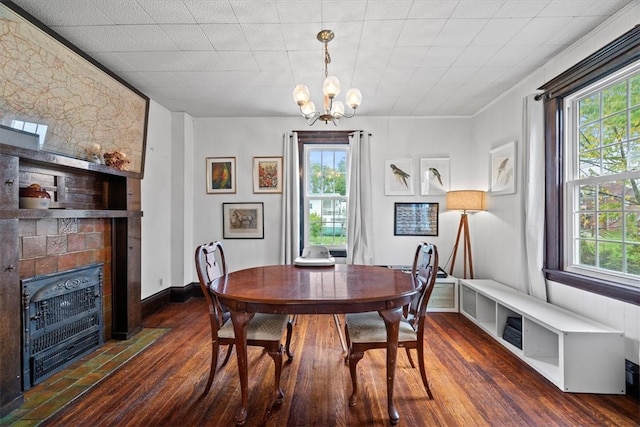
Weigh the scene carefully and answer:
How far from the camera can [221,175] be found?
13.9 feet

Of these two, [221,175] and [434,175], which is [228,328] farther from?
[434,175]

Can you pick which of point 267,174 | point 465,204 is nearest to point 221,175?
point 267,174

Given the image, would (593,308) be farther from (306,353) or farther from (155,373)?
(155,373)

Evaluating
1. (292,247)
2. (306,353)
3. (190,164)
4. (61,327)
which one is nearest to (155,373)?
(61,327)

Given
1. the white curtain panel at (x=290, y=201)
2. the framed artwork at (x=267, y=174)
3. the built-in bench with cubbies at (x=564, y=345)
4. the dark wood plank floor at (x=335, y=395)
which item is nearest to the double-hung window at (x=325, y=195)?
the white curtain panel at (x=290, y=201)

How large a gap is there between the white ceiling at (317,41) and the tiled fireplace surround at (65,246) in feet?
4.95

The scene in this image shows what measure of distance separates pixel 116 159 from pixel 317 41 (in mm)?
2199

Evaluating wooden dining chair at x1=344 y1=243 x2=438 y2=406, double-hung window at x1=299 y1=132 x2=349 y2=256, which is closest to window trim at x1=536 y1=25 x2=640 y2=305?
wooden dining chair at x1=344 y1=243 x2=438 y2=406

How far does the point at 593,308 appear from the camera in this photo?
7.32 ft

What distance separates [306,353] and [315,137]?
2864 millimetres

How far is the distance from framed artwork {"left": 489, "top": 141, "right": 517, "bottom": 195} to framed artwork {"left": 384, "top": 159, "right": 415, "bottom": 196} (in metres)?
1.01

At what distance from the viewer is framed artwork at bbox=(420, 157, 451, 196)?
4164 mm

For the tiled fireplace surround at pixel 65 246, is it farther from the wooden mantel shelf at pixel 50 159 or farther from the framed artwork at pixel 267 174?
the framed artwork at pixel 267 174

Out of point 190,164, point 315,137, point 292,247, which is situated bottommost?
point 292,247
